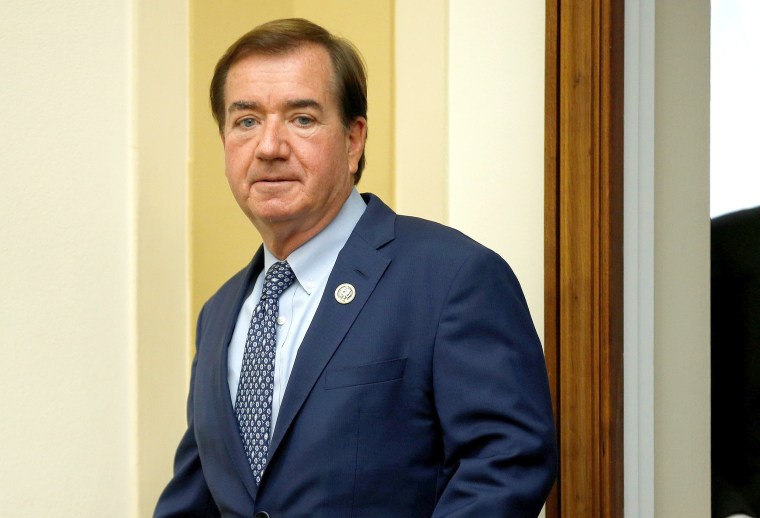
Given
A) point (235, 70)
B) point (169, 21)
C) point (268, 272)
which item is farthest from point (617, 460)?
point (169, 21)

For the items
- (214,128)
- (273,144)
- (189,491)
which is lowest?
(189,491)

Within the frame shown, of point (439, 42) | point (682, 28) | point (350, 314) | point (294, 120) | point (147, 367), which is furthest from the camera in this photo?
point (147, 367)

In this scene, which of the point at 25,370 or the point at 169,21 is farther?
the point at 169,21

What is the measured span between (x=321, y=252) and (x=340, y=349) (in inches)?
9.0

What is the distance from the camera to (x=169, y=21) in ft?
8.64

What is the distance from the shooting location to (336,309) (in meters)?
1.76

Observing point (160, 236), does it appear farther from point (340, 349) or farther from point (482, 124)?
point (340, 349)

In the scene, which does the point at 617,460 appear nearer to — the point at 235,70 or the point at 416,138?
the point at 416,138

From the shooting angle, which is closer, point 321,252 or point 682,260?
point 321,252

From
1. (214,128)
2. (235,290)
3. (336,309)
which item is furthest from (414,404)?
(214,128)

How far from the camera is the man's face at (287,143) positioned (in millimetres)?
1850

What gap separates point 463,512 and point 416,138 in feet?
3.73

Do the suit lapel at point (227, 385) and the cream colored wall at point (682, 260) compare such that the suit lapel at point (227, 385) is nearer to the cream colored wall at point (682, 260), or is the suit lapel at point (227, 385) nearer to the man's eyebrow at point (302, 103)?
the man's eyebrow at point (302, 103)

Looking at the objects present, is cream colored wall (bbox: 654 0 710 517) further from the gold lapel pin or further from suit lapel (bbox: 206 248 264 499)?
suit lapel (bbox: 206 248 264 499)
